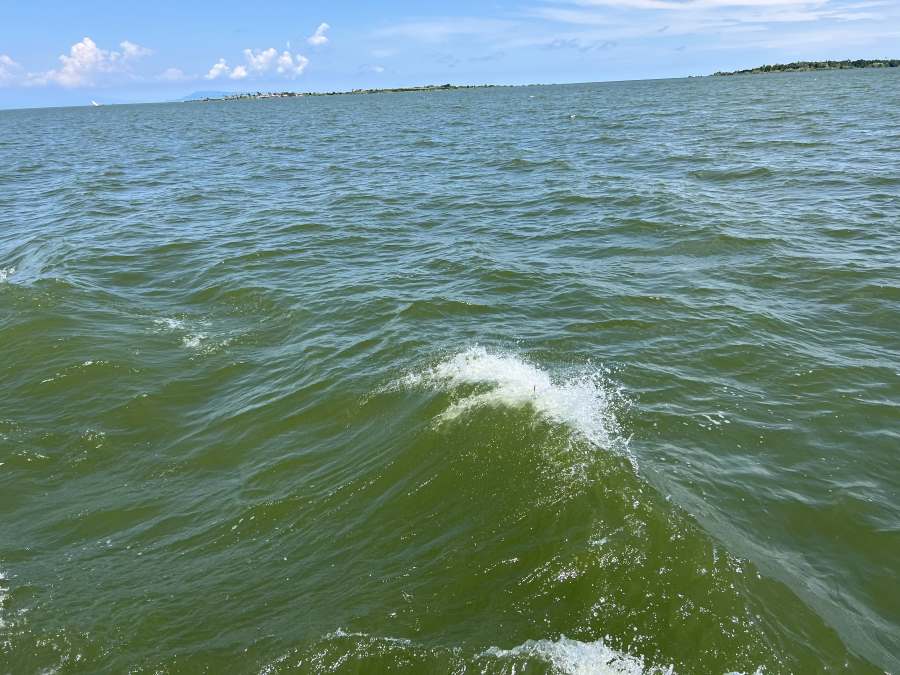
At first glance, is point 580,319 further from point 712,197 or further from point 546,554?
point 712,197

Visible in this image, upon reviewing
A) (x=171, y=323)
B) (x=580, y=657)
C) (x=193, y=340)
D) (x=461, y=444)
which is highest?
(x=171, y=323)

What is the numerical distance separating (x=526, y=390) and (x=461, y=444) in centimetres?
175

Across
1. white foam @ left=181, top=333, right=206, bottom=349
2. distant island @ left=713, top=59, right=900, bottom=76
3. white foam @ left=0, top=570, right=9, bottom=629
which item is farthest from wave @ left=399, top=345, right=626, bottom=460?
distant island @ left=713, top=59, right=900, bottom=76

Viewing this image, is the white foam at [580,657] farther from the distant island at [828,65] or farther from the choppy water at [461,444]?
the distant island at [828,65]

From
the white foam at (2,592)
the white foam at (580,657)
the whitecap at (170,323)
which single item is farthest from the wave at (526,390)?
the whitecap at (170,323)

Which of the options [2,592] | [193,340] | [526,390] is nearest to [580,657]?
[526,390]

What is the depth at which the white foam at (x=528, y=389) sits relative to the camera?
335 inches

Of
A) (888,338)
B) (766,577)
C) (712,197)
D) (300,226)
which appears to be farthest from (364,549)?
(712,197)

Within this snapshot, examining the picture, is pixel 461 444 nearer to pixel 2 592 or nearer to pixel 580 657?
pixel 580 657

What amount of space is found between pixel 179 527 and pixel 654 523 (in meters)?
5.87

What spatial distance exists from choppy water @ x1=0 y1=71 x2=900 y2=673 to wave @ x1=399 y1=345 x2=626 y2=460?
0.07 metres

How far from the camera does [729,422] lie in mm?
8586

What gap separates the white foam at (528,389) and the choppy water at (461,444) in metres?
0.07

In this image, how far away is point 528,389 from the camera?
30.6ft
